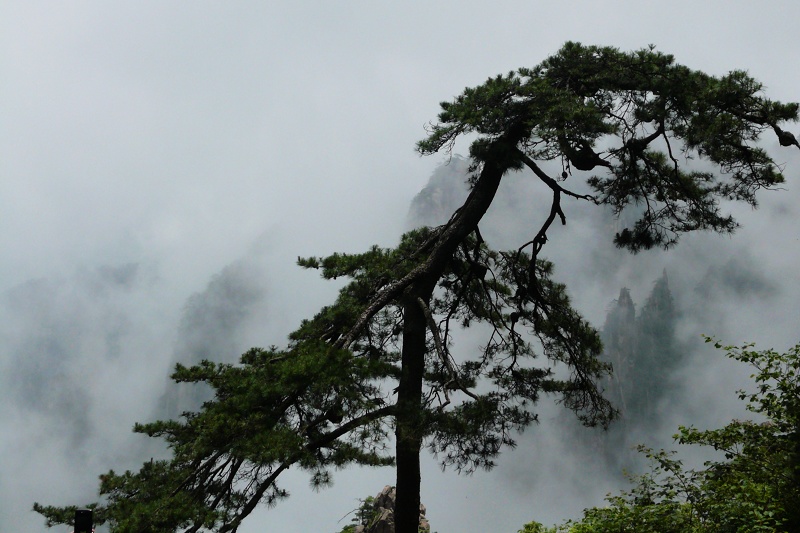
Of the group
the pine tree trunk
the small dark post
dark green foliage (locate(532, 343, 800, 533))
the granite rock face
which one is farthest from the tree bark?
the granite rock face

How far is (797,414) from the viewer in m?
3.97

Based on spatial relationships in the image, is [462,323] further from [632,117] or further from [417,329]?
[632,117]

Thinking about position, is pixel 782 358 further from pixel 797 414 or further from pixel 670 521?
pixel 670 521

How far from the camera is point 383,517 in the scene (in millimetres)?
8359

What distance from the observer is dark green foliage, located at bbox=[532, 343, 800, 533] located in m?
3.60

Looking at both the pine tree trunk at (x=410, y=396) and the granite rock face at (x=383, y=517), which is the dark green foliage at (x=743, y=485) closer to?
the pine tree trunk at (x=410, y=396)

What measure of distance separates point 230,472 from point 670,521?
114 inches

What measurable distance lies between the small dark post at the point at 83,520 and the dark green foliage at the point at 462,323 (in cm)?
18

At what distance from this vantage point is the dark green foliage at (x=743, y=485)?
3.60 m

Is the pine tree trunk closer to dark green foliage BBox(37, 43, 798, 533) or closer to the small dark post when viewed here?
dark green foliage BBox(37, 43, 798, 533)

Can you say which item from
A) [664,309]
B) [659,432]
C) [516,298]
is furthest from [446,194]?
[516,298]

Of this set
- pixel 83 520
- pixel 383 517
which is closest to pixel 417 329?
pixel 83 520

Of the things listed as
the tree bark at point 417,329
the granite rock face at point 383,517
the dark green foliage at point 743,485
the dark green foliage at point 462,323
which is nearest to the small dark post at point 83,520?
the dark green foliage at point 462,323

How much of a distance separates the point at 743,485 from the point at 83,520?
12.9ft
